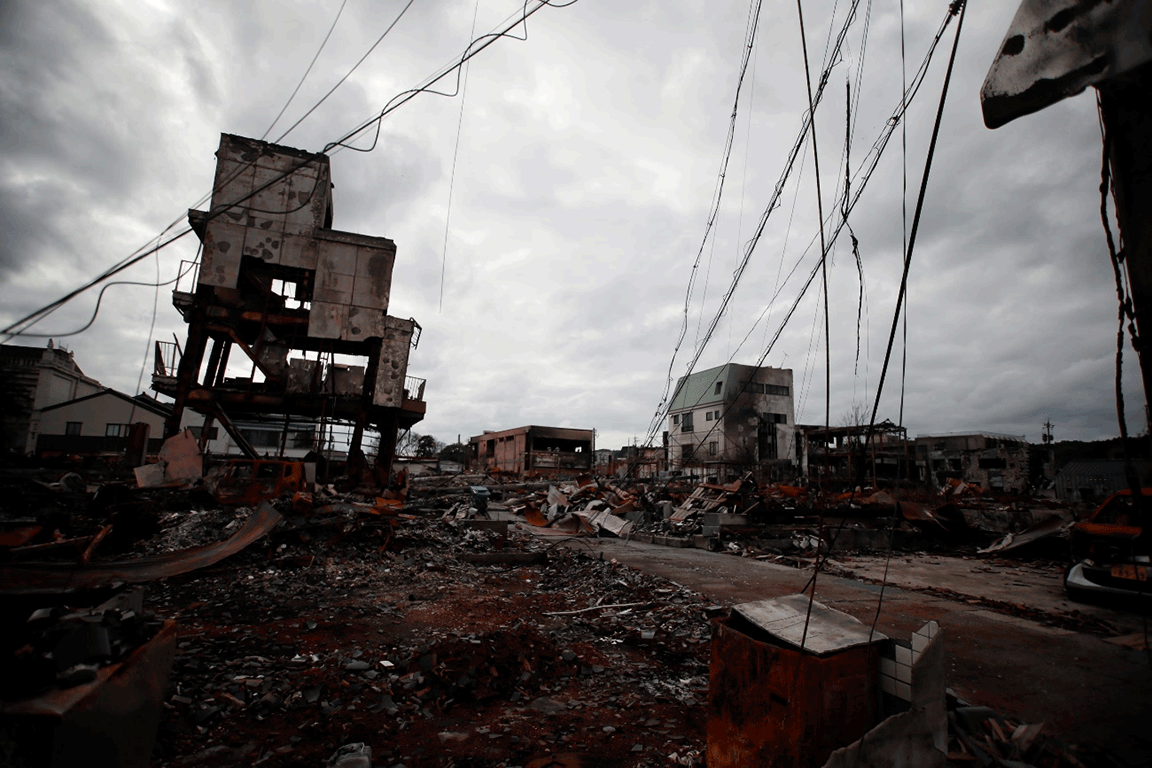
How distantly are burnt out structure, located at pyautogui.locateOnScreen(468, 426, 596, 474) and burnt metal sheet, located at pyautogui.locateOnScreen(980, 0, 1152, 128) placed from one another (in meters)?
37.1

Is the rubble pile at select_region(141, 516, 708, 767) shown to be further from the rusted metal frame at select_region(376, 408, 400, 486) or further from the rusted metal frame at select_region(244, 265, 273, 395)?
the rusted metal frame at select_region(376, 408, 400, 486)

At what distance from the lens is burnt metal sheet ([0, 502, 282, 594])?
2.66m

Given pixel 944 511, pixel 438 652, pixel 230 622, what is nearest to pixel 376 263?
pixel 230 622

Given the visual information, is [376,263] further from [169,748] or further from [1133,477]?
[1133,477]

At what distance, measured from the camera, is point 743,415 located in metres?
44.3

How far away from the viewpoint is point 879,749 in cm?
204

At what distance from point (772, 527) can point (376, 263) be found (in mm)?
16917

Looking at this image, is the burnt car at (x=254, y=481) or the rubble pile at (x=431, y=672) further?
the burnt car at (x=254, y=481)

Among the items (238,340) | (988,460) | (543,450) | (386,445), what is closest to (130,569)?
(238,340)

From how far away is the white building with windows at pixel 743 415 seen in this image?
43.7 meters

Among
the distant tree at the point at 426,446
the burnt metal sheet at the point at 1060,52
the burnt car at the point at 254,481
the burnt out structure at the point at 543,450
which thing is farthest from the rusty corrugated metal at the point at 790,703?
the distant tree at the point at 426,446

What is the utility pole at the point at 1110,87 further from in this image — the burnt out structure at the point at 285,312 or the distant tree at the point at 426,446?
the distant tree at the point at 426,446

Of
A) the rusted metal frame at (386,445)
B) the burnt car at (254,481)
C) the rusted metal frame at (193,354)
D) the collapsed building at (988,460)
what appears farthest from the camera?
the collapsed building at (988,460)

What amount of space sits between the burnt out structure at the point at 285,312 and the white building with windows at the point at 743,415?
2879 centimetres
